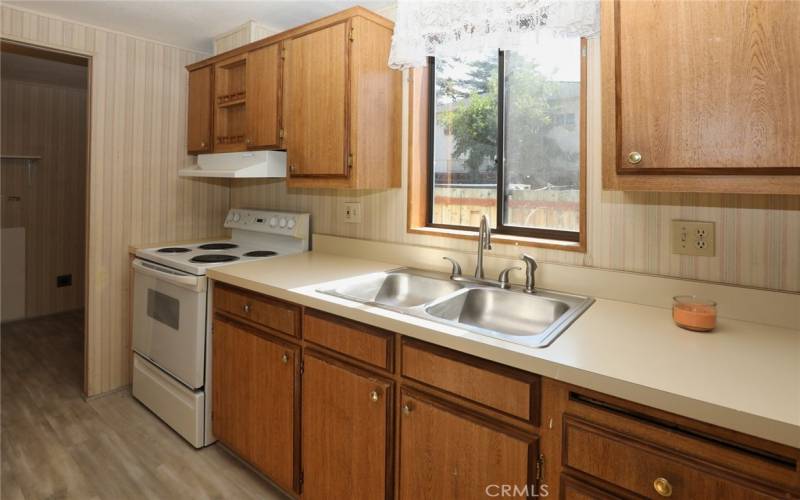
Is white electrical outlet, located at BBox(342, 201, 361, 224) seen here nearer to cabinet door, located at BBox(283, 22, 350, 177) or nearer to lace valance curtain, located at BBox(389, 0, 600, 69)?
cabinet door, located at BBox(283, 22, 350, 177)

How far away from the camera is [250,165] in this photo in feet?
7.63

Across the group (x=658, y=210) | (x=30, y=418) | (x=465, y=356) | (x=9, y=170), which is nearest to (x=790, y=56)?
(x=658, y=210)

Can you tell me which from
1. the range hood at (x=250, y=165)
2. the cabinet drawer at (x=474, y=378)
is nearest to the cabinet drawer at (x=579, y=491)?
the cabinet drawer at (x=474, y=378)

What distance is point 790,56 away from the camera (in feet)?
3.20

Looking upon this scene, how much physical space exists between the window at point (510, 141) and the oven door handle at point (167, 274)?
112 cm

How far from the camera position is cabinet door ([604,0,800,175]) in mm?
987

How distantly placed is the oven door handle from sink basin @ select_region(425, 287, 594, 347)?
1.18 meters

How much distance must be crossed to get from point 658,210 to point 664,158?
0.37 m

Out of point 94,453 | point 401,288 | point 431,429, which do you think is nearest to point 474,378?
point 431,429

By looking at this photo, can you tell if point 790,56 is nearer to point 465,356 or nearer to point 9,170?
point 465,356

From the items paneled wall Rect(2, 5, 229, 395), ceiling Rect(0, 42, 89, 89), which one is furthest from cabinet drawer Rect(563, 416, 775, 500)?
ceiling Rect(0, 42, 89, 89)

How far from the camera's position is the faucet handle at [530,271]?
1.60m

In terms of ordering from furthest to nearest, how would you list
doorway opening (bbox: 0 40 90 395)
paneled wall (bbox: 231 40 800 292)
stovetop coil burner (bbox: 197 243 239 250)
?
doorway opening (bbox: 0 40 90 395)
stovetop coil burner (bbox: 197 243 239 250)
paneled wall (bbox: 231 40 800 292)

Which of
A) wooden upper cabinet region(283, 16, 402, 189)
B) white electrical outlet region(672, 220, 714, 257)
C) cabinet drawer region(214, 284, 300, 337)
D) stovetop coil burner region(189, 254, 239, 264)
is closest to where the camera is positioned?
white electrical outlet region(672, 220, 714, 257)
